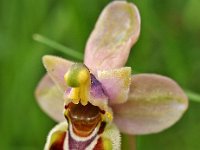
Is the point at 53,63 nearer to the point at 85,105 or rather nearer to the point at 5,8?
the point at 85,105

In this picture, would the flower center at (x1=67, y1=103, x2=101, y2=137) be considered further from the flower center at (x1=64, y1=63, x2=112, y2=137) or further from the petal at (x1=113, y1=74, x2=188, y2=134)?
the petal at (x1=113, y1=74, x2=188, y2=134)

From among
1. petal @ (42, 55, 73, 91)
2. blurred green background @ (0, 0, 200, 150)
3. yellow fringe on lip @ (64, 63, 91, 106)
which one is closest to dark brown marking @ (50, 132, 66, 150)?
yellow fringe on lip @ (64, 63, 91, 106)

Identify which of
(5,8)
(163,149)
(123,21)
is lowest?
(163,149)

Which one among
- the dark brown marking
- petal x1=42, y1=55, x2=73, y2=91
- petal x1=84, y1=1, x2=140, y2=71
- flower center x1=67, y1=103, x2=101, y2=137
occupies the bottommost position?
the dark brown marking

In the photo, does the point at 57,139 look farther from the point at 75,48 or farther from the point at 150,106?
the point at 75,48

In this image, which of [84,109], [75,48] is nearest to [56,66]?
[84,109]

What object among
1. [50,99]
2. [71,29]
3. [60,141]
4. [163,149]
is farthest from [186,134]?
[60,141]
